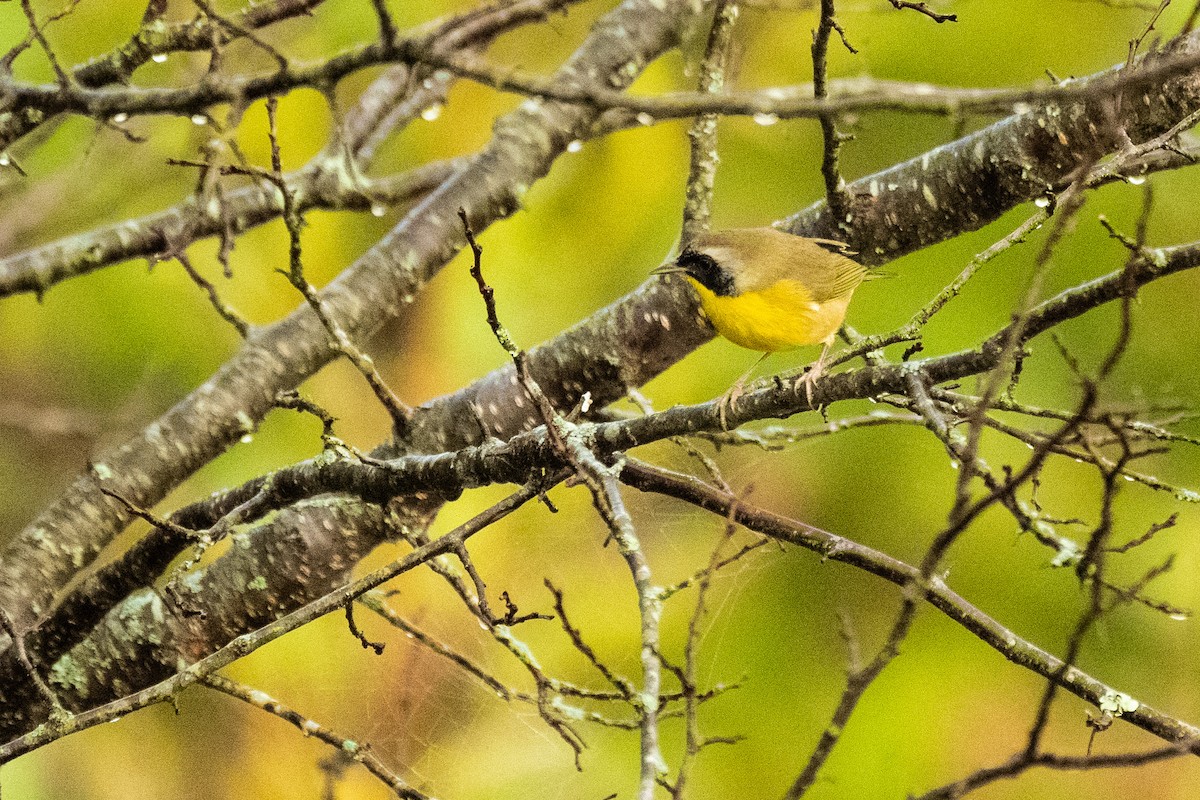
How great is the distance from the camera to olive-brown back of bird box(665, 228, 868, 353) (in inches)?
39.0

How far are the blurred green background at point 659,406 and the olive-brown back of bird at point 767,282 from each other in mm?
399

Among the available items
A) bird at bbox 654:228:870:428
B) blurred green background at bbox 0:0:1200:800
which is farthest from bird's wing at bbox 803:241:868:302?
blurred green background at bbox 0:0:1200:800

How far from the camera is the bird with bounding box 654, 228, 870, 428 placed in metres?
0.99

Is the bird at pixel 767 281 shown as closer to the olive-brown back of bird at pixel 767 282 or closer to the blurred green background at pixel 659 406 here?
the olive-brown back of bird at pixel 767 282

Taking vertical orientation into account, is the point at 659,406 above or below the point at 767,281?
above

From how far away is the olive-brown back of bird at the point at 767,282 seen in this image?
0.99 m

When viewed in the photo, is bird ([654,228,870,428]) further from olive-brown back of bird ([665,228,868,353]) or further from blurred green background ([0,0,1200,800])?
blurred green background ([0,0,1200,800])

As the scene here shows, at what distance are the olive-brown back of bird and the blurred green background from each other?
399 millimetres

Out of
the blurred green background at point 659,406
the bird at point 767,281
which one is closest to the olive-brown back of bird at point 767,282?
the bird at point 767,281

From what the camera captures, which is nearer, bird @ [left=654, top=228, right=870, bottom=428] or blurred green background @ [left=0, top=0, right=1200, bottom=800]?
bird @ [left=654, top=228, right=870, bottom=428]

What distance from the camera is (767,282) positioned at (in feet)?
3.33

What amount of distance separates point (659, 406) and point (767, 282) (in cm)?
83

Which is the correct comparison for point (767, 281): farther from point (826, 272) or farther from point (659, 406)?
point (659, 406)

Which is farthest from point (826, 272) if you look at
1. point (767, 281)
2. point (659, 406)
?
point (659, 406)
